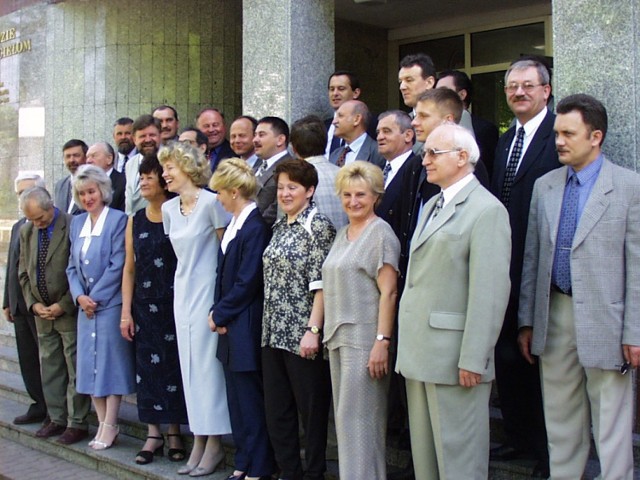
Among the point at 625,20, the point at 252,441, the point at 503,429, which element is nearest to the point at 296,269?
the point at 252,441

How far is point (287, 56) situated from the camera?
7.17m

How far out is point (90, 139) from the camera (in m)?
10.2

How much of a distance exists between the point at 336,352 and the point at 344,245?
58cm

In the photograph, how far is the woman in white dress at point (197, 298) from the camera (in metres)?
5.30

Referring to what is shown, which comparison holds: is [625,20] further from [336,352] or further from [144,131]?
[144,131]

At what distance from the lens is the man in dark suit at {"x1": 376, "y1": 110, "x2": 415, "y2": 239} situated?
4.92 m

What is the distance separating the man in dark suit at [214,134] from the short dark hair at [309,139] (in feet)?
6.12

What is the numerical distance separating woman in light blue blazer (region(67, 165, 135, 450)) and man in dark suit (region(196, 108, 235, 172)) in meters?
1.15

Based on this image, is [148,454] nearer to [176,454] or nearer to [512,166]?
[176,454]

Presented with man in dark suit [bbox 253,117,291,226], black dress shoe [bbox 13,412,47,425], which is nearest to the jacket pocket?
man in dark suit [bbox 253,117,291,226]

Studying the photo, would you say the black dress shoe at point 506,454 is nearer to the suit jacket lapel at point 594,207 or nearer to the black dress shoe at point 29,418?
the suit jacket lapel at point 594,207

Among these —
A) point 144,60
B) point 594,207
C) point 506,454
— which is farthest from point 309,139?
point 144,60

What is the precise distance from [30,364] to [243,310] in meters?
3.03

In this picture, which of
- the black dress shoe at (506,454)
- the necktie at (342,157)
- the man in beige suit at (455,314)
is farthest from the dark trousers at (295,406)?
the necktie at (342,157)
